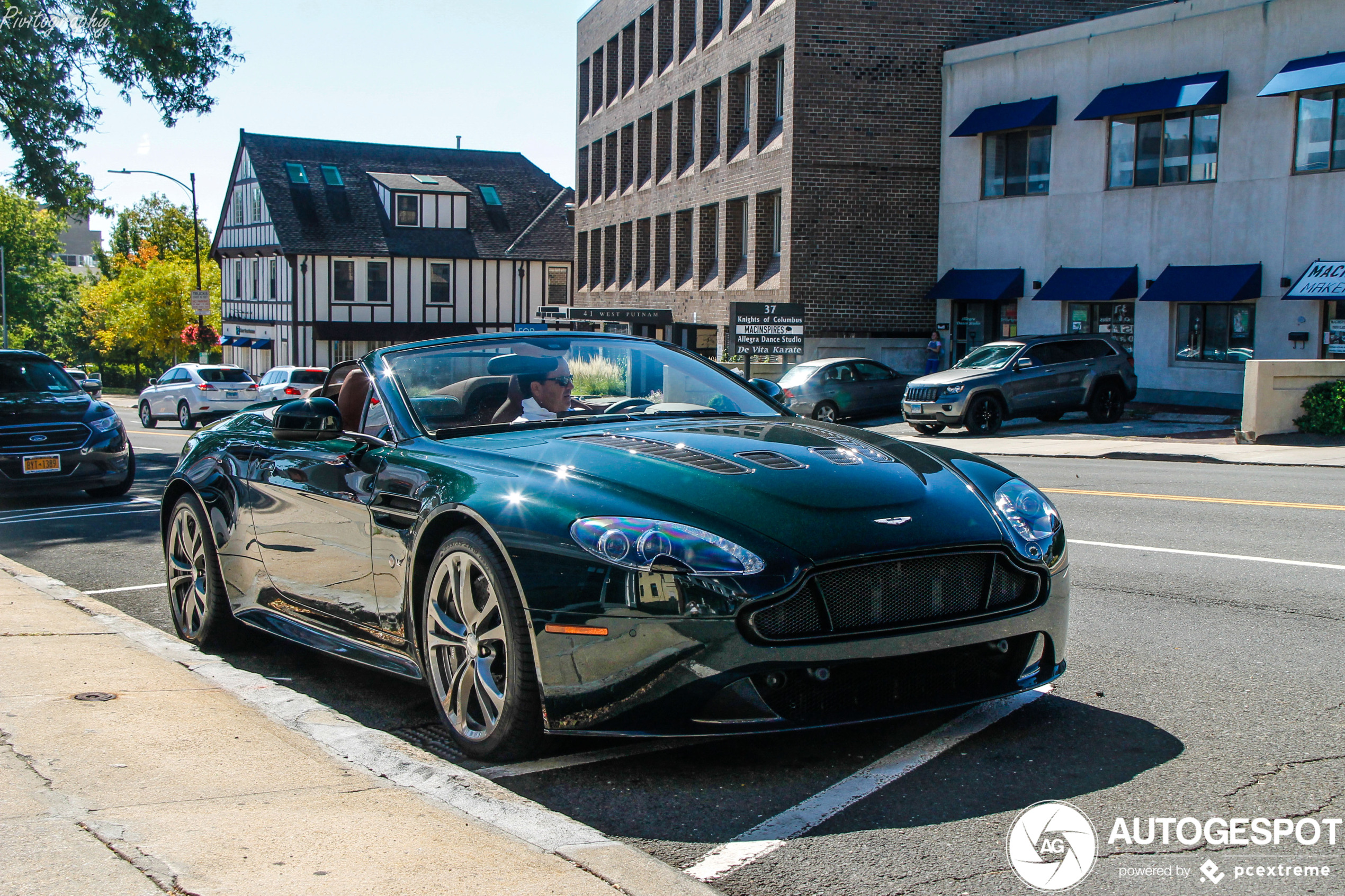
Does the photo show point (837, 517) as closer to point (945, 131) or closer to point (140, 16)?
point (140, 16)

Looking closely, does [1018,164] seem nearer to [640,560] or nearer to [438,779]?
[640,560]

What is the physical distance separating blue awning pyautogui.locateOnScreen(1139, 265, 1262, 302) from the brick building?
309 inches

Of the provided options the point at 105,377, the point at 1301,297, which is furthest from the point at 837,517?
the point at 105,377

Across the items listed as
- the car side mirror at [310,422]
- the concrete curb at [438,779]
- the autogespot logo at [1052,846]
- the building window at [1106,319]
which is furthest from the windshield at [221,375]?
the autogespot logo at [1052,846]

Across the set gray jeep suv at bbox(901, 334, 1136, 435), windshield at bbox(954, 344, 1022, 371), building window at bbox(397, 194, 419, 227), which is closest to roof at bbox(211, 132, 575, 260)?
building window at bbox(397, 194, 419, 227)

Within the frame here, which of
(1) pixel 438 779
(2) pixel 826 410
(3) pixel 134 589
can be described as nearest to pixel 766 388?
(1) pixel 438 779

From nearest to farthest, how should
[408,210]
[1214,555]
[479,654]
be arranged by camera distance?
[479,654], [1214,555], [408,210]

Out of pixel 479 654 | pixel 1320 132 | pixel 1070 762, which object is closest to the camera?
pixel 1070 762

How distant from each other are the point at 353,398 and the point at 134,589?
3226 mm

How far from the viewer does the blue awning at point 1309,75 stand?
2542cm

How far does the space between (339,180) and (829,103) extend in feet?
113

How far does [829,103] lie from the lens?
34.8 meters

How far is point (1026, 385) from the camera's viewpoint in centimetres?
2594

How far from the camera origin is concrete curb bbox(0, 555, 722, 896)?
3297 mm
